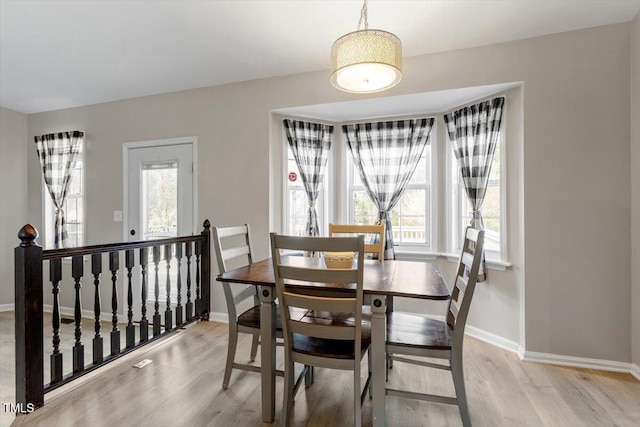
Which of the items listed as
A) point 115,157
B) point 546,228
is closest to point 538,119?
point 546,228

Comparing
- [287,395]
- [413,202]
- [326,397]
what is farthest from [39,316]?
[413,202]

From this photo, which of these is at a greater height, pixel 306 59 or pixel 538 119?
pixel 306 59

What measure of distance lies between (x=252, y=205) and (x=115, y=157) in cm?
192

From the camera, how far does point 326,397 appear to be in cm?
189

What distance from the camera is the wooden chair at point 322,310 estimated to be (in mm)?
1384

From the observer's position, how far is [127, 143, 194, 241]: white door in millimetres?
3479

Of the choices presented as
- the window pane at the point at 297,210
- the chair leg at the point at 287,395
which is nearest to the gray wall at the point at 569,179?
the window pane at the point at 297,210

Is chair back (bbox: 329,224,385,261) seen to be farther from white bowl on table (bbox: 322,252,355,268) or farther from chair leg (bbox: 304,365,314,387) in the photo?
chair leg (bbox: 304,365,314,387)

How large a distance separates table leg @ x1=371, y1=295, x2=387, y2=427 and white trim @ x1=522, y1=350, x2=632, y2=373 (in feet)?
5.21

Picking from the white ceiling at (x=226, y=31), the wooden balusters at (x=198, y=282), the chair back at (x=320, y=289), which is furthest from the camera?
the wooden balusters at (x=198, y=282)

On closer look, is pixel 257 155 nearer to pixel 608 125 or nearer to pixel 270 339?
pixel 270 339

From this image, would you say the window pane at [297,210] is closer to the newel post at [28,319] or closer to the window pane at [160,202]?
the window pane at [160,202]

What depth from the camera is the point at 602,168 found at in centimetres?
227

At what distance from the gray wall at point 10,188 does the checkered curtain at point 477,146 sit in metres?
5.37
